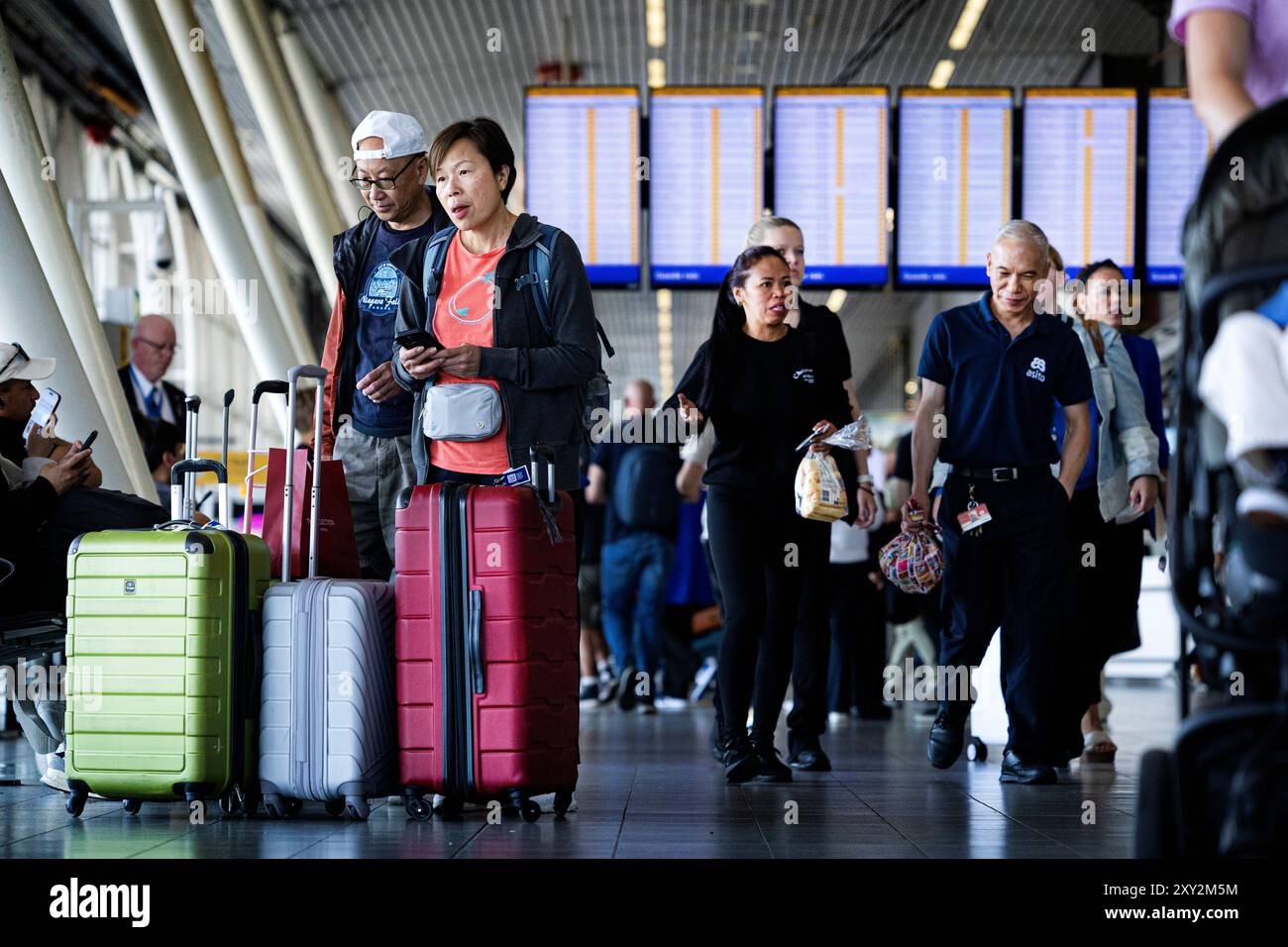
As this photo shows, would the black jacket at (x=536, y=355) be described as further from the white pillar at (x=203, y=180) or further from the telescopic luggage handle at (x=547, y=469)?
the white pillar at (x=203, y=180)

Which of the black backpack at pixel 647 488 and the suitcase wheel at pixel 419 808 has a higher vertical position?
the black backpack at pixel 647 488

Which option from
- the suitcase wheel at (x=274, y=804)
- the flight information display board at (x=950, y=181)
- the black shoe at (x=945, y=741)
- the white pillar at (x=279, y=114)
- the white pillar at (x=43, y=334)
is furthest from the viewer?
the white pillar at (x=279, y=114)

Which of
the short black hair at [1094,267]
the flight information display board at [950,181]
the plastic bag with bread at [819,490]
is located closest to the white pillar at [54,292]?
the plastic bag with bread at [819,490]

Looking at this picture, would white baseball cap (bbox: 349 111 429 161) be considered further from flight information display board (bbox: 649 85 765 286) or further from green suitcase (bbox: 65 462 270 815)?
flight information display board (bbox: 649 85 765 286)

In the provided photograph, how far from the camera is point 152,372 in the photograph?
8.21 meters

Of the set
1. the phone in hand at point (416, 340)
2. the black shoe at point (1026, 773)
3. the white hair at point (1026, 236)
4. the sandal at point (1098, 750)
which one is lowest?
the sandal at point (1098, 750)

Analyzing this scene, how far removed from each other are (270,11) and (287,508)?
12.5m

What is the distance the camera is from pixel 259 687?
452 cm

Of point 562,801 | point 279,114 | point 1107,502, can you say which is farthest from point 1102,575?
point 279,114

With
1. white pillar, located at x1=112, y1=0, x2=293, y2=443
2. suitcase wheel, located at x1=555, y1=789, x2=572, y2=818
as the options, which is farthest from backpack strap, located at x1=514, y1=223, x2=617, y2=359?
white pillar, located at x1=112, y1=0, x2=293, y2=443

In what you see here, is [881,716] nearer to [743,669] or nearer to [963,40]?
[743,669]

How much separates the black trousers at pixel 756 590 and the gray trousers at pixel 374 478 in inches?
43.3

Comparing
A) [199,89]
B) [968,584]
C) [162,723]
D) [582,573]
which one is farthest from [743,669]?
[199,89]

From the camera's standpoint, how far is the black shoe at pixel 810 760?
19.8 feet
